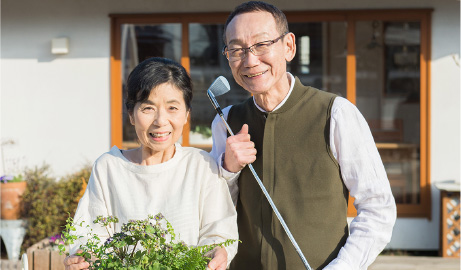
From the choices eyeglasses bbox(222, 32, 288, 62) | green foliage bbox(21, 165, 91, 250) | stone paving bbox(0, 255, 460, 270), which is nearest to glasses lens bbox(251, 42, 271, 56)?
eyeglasses bbox(222, 32, 288, 62)

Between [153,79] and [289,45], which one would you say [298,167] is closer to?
[289,45]

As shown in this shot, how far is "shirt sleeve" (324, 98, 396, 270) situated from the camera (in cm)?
194

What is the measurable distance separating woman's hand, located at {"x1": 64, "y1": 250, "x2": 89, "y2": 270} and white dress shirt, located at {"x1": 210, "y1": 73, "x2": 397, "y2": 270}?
2.46 ft

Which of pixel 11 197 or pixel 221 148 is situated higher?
pixel 221 148

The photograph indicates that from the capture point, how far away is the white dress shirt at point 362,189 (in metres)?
1.94

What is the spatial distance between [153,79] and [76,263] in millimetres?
626

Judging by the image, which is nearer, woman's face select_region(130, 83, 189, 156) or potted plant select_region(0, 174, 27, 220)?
woman's face select_region(130, 83, 189, 156)

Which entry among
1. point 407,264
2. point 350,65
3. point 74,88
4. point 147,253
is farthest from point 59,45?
point 147,253

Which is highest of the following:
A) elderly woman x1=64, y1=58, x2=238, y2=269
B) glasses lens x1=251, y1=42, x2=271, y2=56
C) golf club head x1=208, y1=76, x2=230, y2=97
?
glasses lens x1=251, y1=42, x2=271, y2=56

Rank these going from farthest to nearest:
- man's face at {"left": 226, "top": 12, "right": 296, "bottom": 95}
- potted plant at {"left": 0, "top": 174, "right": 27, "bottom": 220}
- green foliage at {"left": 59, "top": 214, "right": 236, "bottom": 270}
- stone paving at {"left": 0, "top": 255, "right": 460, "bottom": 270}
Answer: potted plant at {"left": 0, "top": 174, "right": 27, "bottom": 220} → stone paving at {"left": 0, "top": 255, "right": 460, "bottom": 270} → man's face at {"left": 226, "top": 12, "right": 296, "bottom": 95} → green foliage at {"left": 59, "top": 214, "right": 236, "bottom": 270}

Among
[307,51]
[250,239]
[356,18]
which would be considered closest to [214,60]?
[307,51]

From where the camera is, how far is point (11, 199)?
581cm

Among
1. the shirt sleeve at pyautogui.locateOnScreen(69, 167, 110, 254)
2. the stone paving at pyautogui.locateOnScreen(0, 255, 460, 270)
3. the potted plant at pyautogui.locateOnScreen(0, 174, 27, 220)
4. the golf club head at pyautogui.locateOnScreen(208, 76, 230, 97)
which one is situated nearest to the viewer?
the shirt sleeve at pyautogui.locateOnScreen(69, 167, 110, 254)

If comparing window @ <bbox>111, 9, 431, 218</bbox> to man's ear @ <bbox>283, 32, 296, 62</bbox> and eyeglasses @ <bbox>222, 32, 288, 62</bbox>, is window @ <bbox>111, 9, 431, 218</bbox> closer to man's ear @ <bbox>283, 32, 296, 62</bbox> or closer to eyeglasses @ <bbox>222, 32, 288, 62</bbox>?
man's ear @ <bbox>283, 32, 296, 62</bbox>
